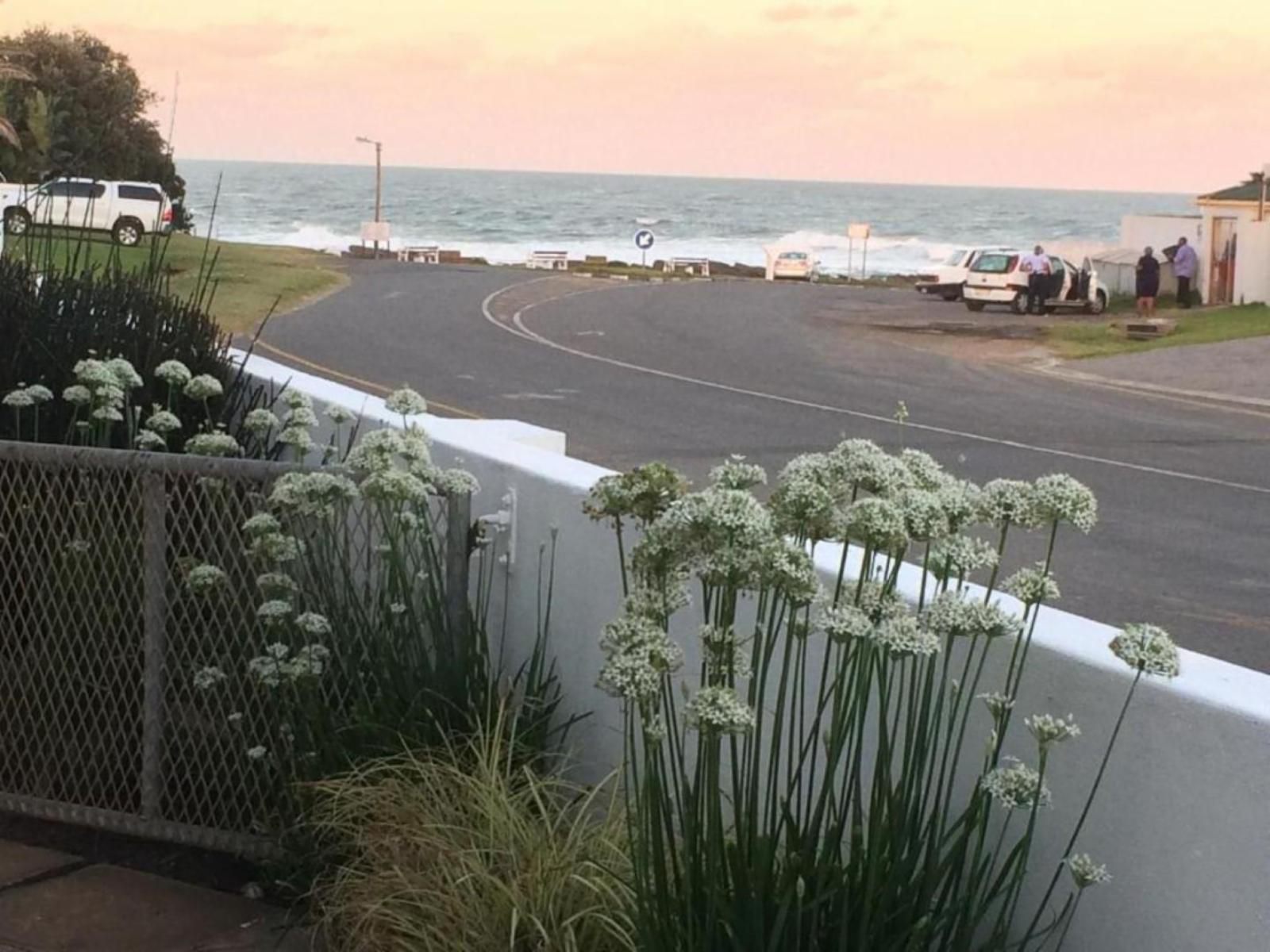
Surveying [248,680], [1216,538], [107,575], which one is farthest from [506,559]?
[1216,538]

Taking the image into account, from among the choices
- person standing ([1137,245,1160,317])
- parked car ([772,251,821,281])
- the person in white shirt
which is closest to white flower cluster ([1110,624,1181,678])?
person standing ([1137,245,1160,317])

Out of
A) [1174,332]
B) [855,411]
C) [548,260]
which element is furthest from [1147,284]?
[548,260]

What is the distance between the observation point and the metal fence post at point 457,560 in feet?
16.3

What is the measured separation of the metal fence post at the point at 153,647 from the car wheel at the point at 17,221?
280 cm

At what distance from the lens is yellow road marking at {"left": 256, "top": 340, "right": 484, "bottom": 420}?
780 inches

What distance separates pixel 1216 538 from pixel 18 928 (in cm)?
964

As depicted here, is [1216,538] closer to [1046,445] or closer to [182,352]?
[1046,445]

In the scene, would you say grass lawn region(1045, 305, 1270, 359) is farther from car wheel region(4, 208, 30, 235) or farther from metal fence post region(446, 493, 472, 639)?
metal fence post region(446, 493, 472, 639)

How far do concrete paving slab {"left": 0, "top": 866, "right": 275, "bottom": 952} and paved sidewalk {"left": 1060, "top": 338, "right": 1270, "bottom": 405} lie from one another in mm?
20416

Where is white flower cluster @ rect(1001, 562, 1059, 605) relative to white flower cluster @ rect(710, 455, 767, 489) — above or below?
below

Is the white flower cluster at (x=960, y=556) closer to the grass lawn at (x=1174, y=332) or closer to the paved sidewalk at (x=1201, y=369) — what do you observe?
the paved sidewalk at (x=1201, y=369)

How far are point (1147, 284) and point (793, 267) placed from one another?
95.9ft

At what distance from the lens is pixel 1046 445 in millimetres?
17750

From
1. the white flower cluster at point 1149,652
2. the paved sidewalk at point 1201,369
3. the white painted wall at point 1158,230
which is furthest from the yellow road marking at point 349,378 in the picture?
the white painted wall at point 1158,230
